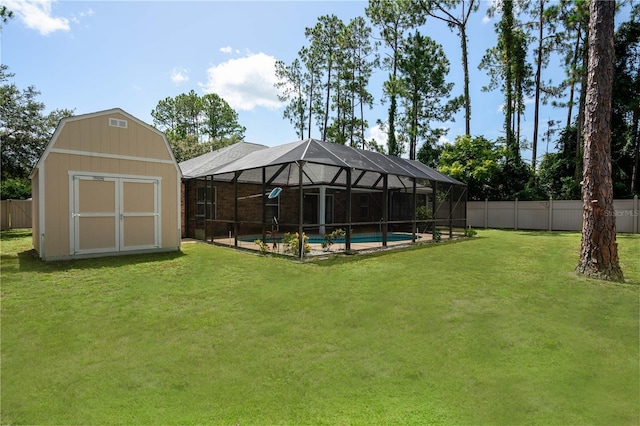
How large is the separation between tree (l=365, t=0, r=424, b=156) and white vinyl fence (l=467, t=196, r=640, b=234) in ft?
24.5

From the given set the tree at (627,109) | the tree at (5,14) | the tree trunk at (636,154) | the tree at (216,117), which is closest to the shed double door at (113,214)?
the tree at (5,14)

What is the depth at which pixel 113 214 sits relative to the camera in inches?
313

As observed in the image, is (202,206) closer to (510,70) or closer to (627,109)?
(510,70)

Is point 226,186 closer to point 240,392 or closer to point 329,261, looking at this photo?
point 329,261

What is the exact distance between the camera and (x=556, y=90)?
22.3m

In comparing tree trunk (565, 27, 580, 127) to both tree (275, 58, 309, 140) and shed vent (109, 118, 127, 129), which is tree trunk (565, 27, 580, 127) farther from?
shed vent (109, 118, 127, 129)

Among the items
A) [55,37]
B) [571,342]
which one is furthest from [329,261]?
[55,37]

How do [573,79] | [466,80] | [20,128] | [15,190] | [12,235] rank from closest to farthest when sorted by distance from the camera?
[12,235]
[20,128]
[573,79]
[466,80]
[15,190]

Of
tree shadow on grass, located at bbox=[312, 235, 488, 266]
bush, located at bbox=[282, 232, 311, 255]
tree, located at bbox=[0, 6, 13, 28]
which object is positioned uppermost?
tree, located at bbox=[0, 6, 13, 28]

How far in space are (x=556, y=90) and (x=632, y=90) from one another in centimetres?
574

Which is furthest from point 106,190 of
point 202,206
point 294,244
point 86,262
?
point 294,244

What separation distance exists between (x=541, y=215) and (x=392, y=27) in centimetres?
1640

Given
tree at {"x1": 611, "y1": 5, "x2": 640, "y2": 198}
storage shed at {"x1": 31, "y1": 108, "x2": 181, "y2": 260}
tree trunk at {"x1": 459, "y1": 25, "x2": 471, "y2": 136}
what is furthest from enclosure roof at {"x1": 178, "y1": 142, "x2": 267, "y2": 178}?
tree at {"x1": 611, "y1": 5, "x2": 640, "y2": 198}

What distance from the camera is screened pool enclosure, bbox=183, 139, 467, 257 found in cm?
916
